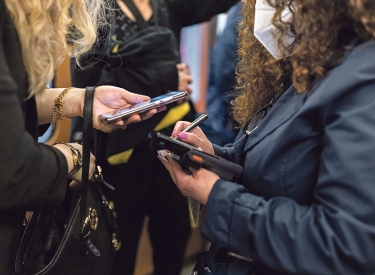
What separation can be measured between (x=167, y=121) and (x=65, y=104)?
0.49m

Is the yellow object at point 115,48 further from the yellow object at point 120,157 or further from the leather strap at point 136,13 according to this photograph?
the yellow object at point 120,157

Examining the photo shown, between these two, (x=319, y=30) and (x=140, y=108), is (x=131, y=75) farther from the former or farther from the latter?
(x=319, y=30)

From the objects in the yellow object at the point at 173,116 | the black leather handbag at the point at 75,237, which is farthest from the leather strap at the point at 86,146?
the yellow object at the point at 173,116

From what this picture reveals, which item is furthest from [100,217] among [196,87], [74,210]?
[196,87]

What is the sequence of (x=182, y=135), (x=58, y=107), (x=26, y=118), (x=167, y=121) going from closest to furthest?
1. (x=26, y=118)
2. (x=182, y=135)
3. (x=58, y=107)
4. (x=167, y=121)

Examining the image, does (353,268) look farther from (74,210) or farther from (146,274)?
(146,274)

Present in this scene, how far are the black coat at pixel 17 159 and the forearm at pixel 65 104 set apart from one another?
193mm

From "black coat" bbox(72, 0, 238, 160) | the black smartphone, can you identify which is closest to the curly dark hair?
the black smartphone

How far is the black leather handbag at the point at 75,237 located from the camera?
85cm

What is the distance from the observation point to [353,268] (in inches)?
26.3

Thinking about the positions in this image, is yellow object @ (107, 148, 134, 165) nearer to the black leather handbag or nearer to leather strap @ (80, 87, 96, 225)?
the black leather handbag

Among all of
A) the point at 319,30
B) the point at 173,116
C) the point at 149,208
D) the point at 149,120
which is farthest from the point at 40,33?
the point at 149,208

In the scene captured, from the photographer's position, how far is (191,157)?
28.3 inches

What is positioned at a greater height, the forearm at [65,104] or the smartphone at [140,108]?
the smartphone at [140,108]
